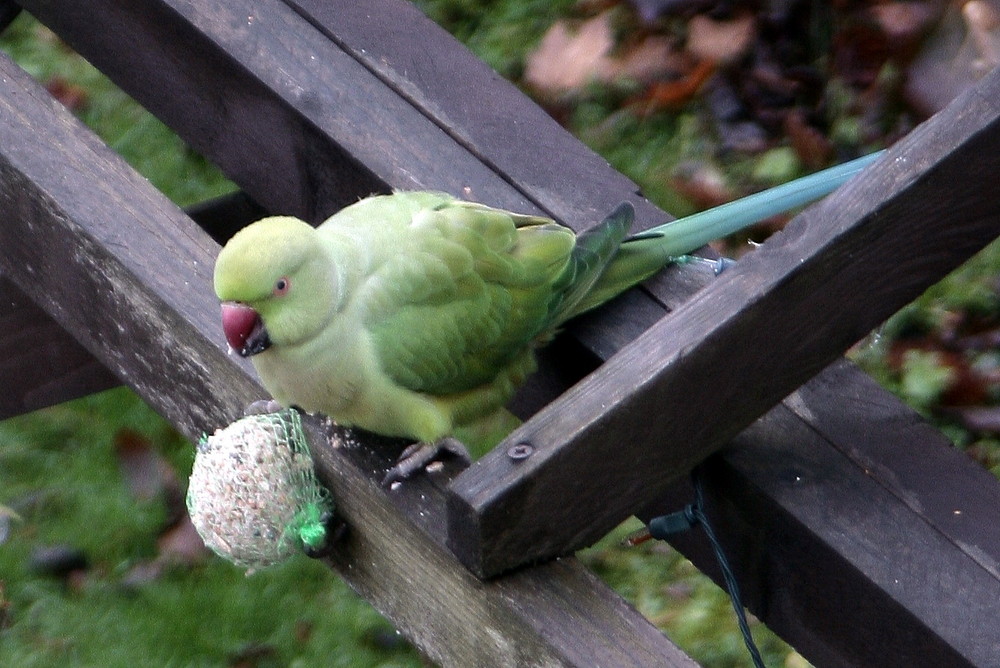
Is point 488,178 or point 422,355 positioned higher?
point 488,178

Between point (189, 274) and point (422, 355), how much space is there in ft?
1.23

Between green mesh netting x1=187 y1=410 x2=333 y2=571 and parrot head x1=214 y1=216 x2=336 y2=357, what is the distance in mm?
133

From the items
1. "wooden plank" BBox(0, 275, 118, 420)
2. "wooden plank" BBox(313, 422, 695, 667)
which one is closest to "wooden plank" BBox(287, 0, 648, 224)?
"wooden plank" BBox(313, 422, 695, 667)

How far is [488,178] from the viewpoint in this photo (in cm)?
207

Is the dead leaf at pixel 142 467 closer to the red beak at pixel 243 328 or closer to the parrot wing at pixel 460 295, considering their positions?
the parrot wing at pixel 460 295

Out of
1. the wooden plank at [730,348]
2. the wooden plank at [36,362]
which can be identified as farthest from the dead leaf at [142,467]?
the wooden plank at [730,348]

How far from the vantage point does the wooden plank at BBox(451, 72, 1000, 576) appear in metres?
1.42

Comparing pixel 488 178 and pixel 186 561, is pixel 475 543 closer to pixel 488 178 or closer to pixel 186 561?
pixel 488 178

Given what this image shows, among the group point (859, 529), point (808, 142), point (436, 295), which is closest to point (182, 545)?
point (436, 295)

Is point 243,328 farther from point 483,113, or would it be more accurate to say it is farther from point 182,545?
point 182,545

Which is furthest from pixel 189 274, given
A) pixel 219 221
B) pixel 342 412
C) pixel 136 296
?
pixel 219 221

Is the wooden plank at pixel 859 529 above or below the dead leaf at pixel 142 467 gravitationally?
above

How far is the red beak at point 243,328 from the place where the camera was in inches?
70.4

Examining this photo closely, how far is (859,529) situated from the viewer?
1571 mm
